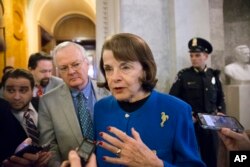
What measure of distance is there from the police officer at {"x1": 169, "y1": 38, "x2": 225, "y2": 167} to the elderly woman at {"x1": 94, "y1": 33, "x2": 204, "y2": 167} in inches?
95.2

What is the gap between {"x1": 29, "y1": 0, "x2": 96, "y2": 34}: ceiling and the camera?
9656mm

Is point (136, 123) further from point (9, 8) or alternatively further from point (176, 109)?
point (9, 8)

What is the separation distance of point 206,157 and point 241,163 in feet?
7.99

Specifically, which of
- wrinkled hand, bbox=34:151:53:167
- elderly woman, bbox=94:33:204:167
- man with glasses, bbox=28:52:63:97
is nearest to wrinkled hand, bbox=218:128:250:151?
elderly woman, bbox=94:33:204:167

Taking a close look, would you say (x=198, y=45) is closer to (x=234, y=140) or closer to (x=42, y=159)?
(x=234, y=140)

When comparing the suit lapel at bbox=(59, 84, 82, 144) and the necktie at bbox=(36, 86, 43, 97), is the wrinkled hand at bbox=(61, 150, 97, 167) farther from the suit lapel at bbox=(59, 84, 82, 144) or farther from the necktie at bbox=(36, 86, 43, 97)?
the necktie at bbox=(36, 86, 43, 97)

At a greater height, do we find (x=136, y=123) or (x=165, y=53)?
(x=165, y=53)

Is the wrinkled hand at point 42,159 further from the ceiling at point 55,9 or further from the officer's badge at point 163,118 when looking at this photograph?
the ceiling at point 55,9

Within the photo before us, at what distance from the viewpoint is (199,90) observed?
151 inches

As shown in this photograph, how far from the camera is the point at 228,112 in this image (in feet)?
15.5

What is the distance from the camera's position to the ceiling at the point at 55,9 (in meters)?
9.66

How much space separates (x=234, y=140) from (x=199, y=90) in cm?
233

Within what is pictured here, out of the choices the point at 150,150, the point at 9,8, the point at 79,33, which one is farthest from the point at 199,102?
the point at 79,33

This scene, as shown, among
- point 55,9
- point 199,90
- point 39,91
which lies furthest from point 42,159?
point 55,9
